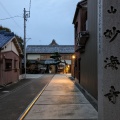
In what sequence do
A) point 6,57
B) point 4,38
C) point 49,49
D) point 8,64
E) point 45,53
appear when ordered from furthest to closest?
1. point 49,49
2. point 45,53
3. point 8,64
4. point 4,38
5. point 6,57

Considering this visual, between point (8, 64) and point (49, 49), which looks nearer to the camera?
point (8, 64)

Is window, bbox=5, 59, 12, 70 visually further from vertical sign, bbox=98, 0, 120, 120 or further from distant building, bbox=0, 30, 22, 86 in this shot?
vertical sign, bbox=98, 0, 120, 120

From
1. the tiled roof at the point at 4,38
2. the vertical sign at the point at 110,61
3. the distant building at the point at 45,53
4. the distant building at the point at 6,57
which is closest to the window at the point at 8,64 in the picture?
the distant building at the point at 6,57

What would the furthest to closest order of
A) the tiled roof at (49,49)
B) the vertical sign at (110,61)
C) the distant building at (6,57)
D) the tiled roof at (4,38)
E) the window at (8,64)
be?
the tiled roof at (49,49) < the window at (8,64) < the tiled roof at (4,38) < the distant building at (6,57) < the vertical sign at (110,61)

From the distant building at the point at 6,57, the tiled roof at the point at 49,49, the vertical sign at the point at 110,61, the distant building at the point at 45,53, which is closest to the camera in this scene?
the vertical sign at the point at 110,61

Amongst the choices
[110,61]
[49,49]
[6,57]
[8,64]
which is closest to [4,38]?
[6,57]

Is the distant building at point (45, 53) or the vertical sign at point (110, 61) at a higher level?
the distant building at point (45, 53)

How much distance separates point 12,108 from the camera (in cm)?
1142

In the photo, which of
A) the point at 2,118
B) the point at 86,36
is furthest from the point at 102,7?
the point at 86,36

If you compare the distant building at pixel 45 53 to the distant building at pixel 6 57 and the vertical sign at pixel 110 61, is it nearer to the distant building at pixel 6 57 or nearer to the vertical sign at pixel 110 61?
the distant building at pixel 6 57

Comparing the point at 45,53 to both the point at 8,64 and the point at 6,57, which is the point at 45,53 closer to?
the point at 8,64

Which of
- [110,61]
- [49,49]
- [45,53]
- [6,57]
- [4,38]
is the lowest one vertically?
[110,61]

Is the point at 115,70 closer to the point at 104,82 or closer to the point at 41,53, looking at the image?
the point at 104,82

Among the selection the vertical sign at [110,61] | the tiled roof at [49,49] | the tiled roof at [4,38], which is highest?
the tiled roof at [49,49]
